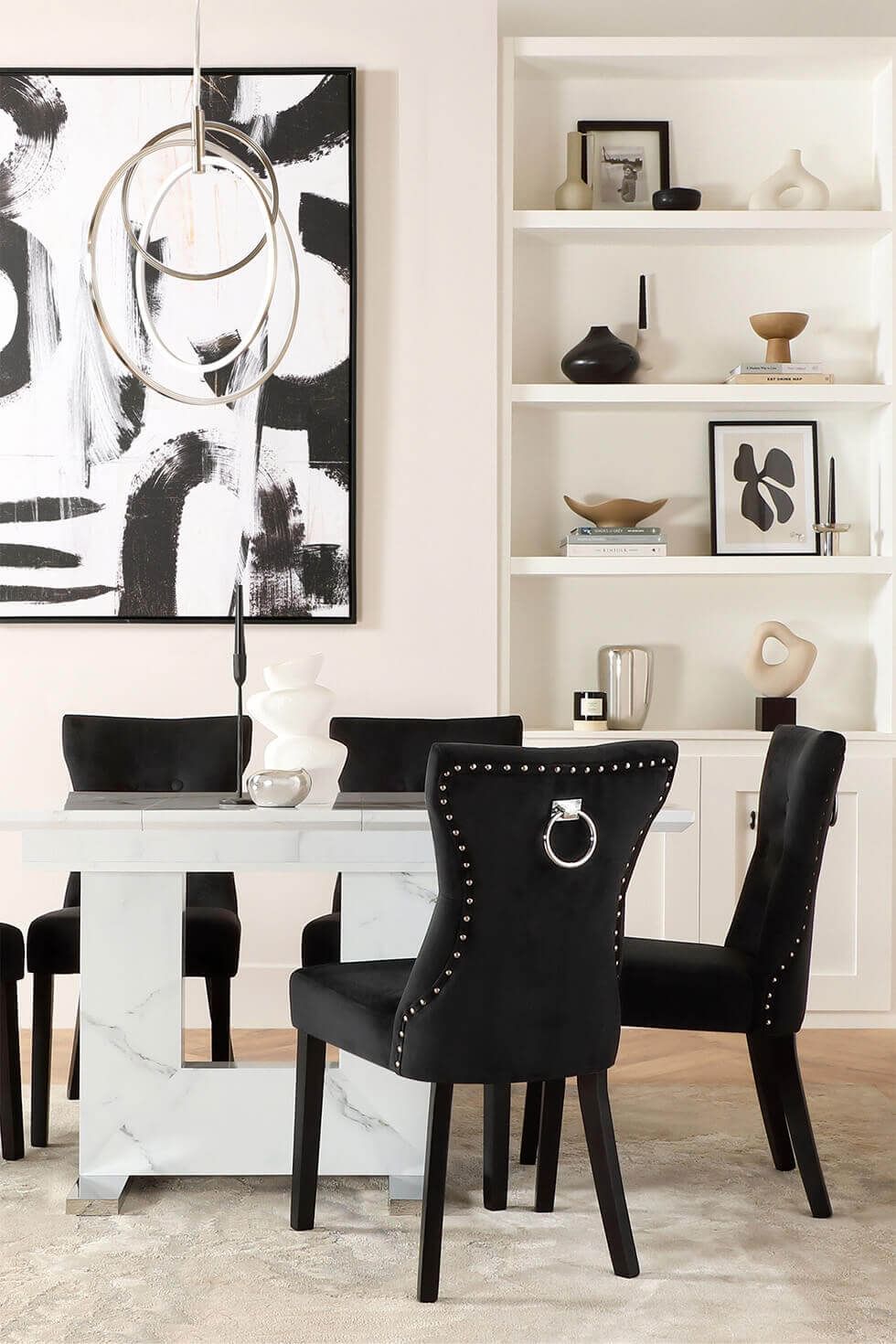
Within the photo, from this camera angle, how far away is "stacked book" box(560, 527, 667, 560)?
3.96 metres

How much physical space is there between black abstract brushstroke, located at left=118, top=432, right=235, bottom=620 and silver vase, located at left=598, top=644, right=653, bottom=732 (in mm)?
1352

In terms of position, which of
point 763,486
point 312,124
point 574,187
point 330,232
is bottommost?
point 763,486

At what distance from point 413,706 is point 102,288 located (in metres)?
1.57

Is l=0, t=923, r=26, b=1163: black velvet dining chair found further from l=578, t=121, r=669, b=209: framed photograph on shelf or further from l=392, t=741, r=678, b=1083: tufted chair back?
l=578, t=121, r=669, b=209: framed photograph on shelf

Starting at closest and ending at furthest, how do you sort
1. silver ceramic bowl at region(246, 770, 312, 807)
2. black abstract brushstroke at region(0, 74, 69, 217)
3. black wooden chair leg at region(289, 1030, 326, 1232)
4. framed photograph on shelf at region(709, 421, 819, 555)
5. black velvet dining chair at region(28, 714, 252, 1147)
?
black wooden chair leg at region(289, 1030, 326, 1232) < silver ceramic bowl at region(246, 770, 312, 807) < black velvet dining chair at region(28, 714, 252, 1147) < black abstract brushstroke at region(0, 74, 69, 217) < framed photograph on shelf at region(709, 421, 819, 555)

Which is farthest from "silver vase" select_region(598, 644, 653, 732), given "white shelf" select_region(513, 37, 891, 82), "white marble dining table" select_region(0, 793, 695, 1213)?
"white shelf" select_region(513, 37, 891, 82)

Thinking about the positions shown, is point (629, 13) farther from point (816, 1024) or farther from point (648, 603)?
point (816, 1024)

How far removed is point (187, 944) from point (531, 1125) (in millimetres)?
839

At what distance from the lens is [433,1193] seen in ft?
6.65

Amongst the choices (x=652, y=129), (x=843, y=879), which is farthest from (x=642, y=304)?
(x=843, y=879)

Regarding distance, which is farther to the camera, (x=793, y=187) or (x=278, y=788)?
(x=793, y=187)

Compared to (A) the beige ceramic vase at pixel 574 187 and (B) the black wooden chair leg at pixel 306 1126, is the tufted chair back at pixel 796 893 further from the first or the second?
(A) the beige ceramic vase at pixel 574 187

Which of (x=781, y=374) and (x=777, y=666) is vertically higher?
(x=781, y=374)

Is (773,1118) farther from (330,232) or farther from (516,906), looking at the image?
(330,232)
